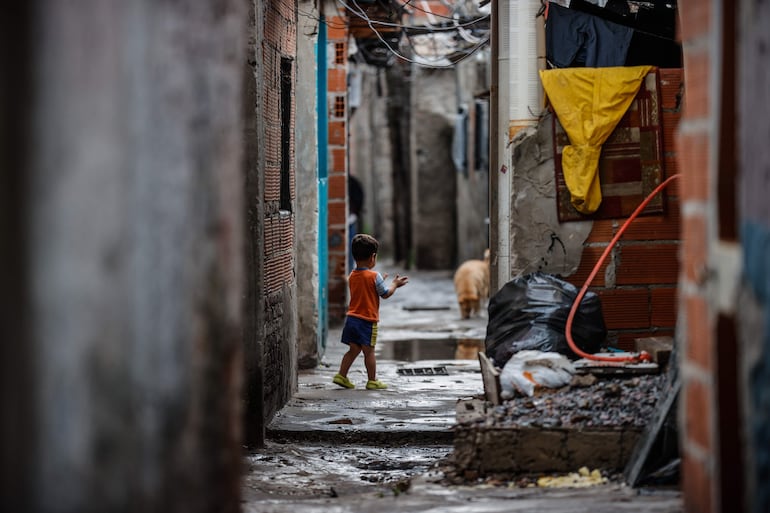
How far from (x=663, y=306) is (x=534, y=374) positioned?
1832 mm

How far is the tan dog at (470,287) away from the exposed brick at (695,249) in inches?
423

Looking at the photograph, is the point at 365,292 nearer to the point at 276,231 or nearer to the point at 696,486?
the point at 276,231

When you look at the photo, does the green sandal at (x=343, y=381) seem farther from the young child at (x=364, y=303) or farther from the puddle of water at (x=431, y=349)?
the puddle of water at (x=431, y=349)

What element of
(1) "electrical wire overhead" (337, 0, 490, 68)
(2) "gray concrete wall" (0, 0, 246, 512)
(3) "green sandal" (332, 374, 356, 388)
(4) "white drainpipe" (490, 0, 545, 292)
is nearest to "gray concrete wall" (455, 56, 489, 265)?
(1) "electrical wire overhead" (337, 0, 490, 68)

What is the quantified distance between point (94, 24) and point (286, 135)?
6.28 meters

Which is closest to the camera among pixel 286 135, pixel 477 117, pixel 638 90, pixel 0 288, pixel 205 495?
pixel 0 288

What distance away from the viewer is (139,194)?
9.89 feet

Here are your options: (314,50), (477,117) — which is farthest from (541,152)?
(477,117)

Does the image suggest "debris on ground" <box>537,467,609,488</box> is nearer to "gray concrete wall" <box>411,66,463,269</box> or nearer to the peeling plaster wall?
the peeling plaster wall

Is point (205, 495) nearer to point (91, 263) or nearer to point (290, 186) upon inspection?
point (91, 263)

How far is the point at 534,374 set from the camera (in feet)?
20.7

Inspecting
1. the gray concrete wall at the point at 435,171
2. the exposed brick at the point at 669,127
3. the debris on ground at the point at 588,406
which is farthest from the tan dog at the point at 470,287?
the gray concrete wall at the point at 435,171

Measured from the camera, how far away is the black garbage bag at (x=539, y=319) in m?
6.78

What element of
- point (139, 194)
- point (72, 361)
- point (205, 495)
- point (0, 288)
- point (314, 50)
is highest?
point (314, 50)
